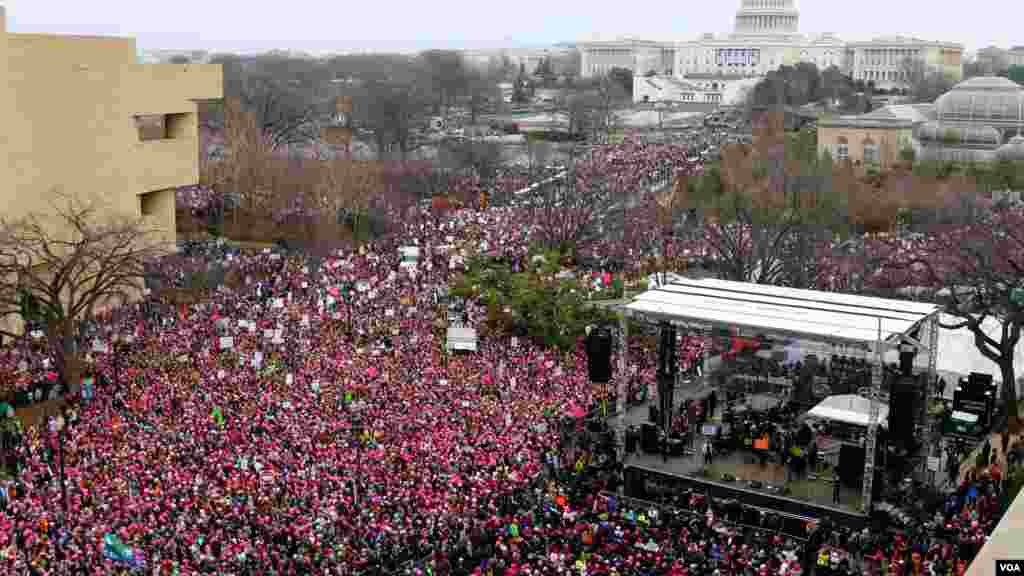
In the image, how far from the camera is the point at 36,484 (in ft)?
59.4

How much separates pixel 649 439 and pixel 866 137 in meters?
44.6

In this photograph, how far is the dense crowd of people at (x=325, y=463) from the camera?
1625 cm

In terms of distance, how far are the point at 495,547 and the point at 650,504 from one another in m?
3.83

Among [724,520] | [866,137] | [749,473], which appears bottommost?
[724,520]

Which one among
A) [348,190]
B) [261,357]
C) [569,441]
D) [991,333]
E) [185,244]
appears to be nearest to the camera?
[569,441]

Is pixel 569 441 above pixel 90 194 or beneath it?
beneath

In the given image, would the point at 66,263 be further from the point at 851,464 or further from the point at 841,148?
the point at 841,148

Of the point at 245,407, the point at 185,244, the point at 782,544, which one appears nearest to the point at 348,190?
the point at 185,244

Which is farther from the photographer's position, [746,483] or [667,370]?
[667,370]

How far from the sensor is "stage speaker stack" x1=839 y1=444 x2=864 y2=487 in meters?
19.4

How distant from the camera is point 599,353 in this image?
20.8m

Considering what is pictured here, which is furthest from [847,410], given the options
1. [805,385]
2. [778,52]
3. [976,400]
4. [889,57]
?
[778,52]

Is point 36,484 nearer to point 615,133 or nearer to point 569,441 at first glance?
point 569,441

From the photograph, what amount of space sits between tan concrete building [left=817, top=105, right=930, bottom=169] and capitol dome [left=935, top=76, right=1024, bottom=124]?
161 centimetres
